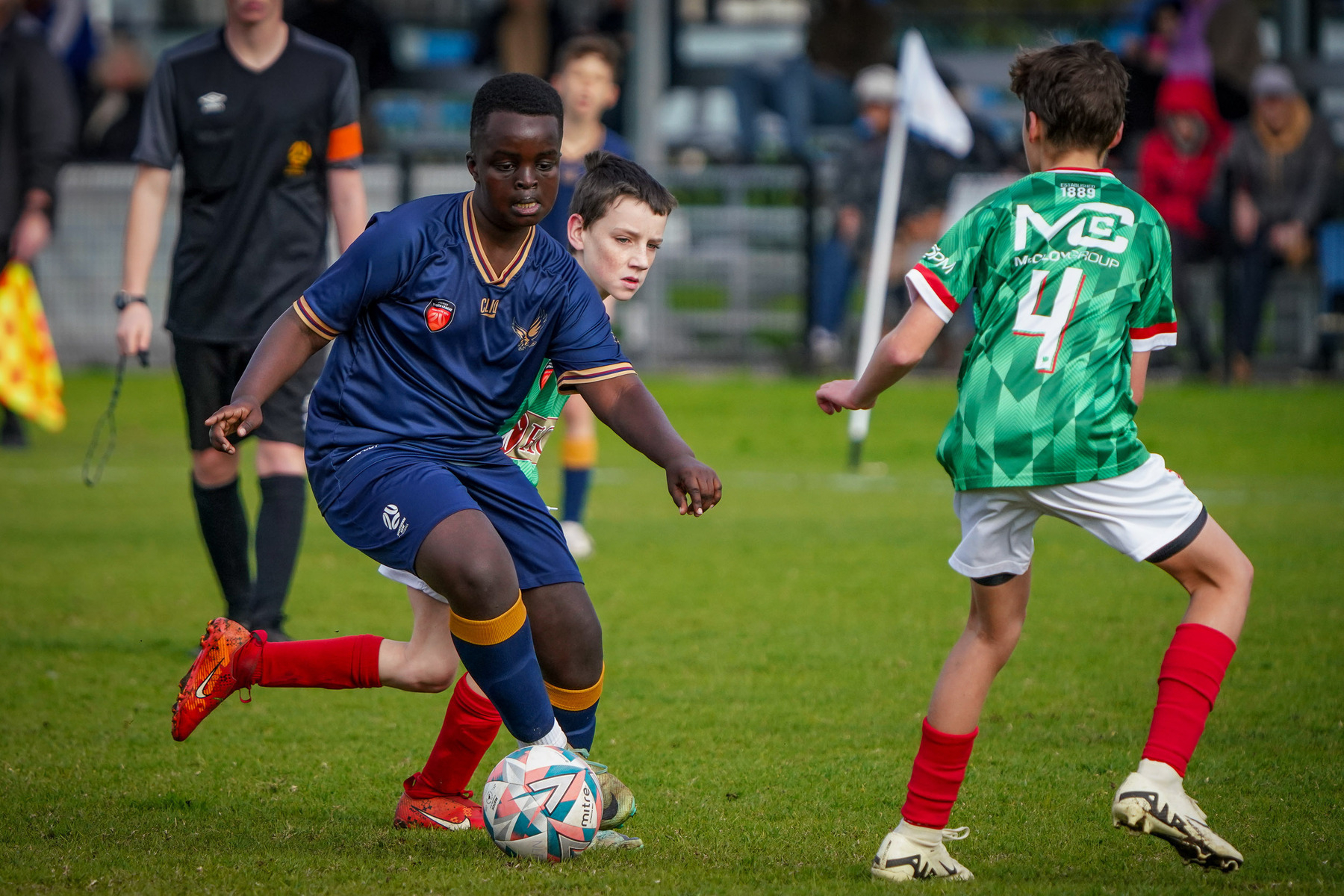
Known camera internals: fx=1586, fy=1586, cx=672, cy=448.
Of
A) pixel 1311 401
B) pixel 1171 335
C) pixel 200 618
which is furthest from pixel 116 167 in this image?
pixel 1171 335

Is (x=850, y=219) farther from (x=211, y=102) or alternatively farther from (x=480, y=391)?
(x=480, y=391)

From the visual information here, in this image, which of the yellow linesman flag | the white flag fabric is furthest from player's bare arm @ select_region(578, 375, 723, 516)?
the yellow linesman flag

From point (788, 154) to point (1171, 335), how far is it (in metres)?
12.0

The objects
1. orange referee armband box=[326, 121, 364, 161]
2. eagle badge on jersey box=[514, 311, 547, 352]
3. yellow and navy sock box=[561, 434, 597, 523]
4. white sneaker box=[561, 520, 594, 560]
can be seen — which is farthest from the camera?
yellow and navy sock box=[561, 434, 597, 523]

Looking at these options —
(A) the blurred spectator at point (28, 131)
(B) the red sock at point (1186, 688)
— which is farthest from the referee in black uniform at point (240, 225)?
(A) the blurred spectator at point (28, 131)

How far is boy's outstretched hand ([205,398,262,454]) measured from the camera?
3658mm

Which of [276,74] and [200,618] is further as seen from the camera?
[200,618]

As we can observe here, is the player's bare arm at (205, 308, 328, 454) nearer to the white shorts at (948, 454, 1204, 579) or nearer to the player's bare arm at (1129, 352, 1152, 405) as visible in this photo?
the white shorts at (948, 454, 1204, 579)

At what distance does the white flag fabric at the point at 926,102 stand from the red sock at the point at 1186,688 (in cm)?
858

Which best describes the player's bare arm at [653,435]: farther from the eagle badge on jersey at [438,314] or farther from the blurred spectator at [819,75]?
the blurred spectator at [819,75]

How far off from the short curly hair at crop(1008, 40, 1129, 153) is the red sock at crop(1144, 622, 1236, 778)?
3.78 feet

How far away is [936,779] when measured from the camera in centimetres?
358

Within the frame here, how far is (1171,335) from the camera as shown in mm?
3703

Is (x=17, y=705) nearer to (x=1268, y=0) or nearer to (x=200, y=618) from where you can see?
(x=200, y=618)
